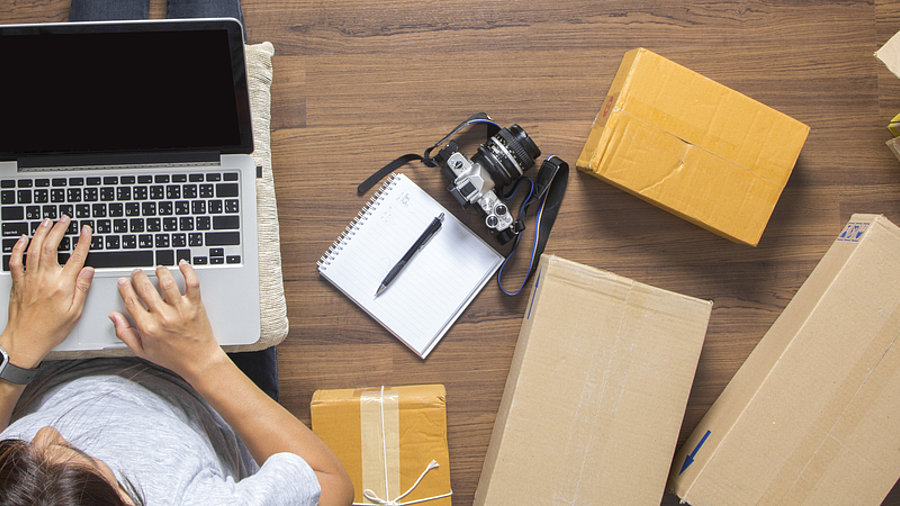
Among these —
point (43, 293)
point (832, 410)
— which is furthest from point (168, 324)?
point (832, 410)

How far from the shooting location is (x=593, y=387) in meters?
0.82

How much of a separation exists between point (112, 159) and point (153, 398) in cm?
31

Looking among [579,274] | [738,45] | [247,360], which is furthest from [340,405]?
[738,45]

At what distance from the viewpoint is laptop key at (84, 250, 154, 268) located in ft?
2.40

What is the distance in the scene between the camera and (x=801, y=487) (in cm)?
80

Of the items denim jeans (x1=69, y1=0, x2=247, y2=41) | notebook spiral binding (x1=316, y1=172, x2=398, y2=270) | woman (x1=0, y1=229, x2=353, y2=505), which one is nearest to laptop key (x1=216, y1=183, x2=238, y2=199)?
woman (x1=0, y1=229, x2=353, y2=505)

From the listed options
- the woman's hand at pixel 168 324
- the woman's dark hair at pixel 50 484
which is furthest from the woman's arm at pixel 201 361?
the woman's dark hair at pixel 50 484

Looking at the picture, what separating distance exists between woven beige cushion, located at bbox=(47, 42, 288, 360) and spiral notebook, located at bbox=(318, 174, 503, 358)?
0.41 ft

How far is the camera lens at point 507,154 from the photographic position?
867mm

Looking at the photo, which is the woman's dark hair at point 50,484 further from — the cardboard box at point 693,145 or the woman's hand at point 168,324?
the cardboard box at point 693,145

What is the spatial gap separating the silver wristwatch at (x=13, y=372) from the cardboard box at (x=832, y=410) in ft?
2.95

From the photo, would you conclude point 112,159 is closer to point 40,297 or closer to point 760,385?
point 40,297

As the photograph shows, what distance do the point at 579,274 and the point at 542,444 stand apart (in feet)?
0.83

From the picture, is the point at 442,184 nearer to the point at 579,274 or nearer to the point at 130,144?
the point at 579,274
